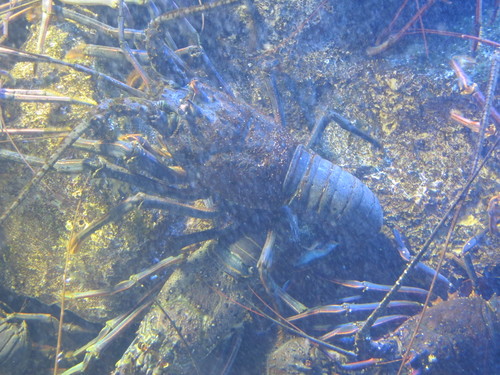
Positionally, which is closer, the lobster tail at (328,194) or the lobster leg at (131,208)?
the lobster leg at (131,208)

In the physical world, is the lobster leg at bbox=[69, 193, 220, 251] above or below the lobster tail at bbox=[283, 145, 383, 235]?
above

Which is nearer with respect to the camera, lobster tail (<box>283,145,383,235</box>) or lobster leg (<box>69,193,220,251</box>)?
lobster leg (<box>69,193,220,251</box>)

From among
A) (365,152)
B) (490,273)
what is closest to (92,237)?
(365,152)

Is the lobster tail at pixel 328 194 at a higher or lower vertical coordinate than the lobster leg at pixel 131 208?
lower

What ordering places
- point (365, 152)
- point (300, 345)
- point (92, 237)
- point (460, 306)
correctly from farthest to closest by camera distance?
point (365, 152), point (460, 306), point (300, 345), point (92, 237)

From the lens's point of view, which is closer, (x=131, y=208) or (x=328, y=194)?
(x=131, y=208)

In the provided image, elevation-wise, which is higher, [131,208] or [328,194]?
[131,208]

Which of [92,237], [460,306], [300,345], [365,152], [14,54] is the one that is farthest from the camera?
[365,152]

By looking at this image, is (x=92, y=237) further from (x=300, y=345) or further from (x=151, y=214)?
(x=300, y=345)
